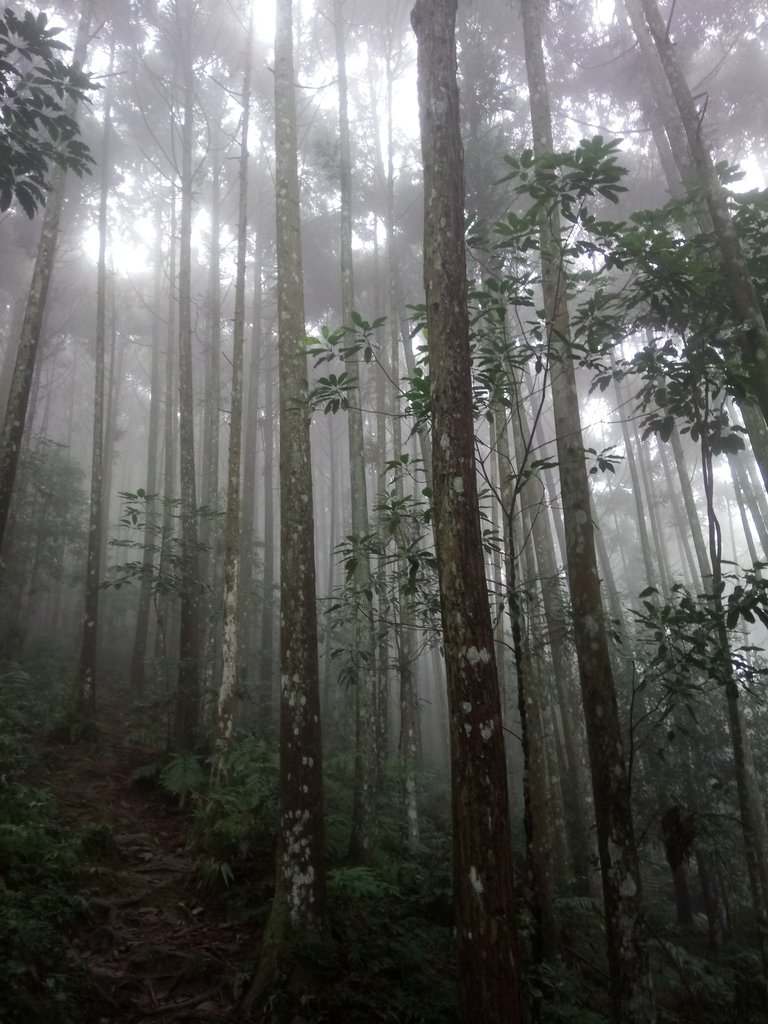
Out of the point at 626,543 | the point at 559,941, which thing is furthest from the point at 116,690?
the point at 626,543

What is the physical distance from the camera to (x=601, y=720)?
15.5 feet

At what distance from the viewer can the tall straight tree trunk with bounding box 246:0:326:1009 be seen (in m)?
4.68

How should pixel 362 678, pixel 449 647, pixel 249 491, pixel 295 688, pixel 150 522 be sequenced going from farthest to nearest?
pixel 249 491 < pixel 150 522 < pixel 362 678 < pixel 295 688 < pixel 449 647

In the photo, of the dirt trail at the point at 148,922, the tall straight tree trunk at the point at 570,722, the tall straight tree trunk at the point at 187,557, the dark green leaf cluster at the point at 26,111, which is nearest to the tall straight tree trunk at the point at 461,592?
the dirt trail at the point at 148,922

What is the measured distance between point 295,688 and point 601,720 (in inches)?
98.4

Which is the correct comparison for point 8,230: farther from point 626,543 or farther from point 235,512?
point 626,543

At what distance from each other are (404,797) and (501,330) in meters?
7.56

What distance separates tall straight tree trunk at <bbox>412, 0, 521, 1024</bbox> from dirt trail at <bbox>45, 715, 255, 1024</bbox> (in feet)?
7.83

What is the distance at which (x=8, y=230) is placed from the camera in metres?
19.9

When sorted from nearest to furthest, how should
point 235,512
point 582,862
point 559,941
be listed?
point 559,941
point 235,512
point 582,862

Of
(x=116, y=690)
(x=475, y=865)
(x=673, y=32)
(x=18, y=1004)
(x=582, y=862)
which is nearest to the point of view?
(x=475, y=865)

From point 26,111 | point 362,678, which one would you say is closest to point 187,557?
point 362,678

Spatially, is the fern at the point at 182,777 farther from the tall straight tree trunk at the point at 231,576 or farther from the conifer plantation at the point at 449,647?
the tall straight tree trunk at the point at 231,576

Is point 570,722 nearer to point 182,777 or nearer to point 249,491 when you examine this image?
point 182,777
